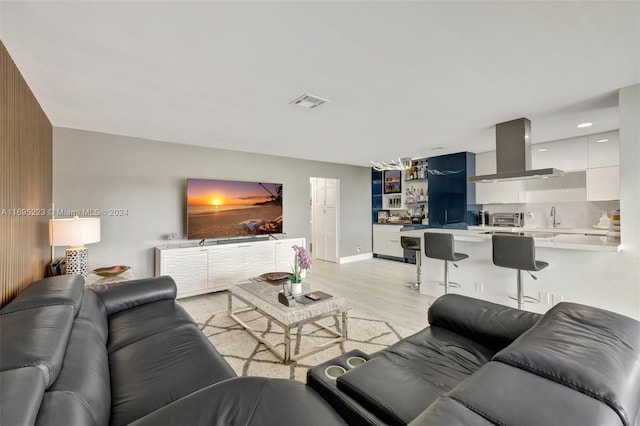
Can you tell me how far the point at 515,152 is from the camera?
3.39m

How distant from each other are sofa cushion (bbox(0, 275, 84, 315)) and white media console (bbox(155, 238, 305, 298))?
199cm

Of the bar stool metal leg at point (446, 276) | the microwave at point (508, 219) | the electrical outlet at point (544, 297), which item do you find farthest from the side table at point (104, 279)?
the microwave at point (508, 219)

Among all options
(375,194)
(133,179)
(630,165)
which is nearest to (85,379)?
(133,179)

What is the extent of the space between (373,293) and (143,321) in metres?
3.06

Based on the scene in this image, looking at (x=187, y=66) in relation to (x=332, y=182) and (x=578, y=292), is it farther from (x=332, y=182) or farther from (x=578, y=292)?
(x=332, y=182)

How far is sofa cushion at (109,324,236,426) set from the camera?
1.24 m

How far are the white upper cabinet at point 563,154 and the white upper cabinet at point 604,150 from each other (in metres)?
0.08

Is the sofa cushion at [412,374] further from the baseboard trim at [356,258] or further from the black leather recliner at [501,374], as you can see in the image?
the baseboard trim at [356,258]

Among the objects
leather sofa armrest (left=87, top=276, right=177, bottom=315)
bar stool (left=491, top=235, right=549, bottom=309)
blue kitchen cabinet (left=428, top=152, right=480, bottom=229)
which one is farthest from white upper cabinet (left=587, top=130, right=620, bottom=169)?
leather sofa armrest (left=87, top=276, right=177, bottom=315)

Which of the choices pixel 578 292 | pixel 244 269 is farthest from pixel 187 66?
pixel 578 292

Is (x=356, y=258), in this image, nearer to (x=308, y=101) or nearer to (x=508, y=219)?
(x=508, y=219)

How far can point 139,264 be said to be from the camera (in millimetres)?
4039

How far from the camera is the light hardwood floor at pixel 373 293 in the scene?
344 centimetres

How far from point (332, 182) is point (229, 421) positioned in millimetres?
6056
